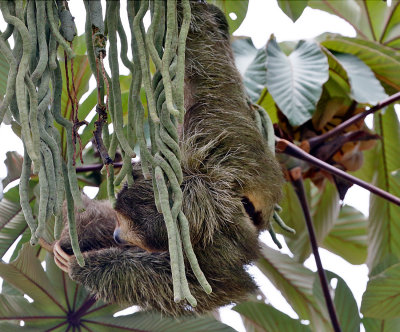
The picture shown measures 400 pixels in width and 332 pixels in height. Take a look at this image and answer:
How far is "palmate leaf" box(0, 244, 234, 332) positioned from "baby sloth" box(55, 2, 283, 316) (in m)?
0.28

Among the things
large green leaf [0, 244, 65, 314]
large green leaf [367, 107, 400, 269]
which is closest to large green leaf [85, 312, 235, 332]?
large green leaf [0, 244, 65, 314]

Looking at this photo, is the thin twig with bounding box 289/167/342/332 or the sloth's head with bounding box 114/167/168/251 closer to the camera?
the sloth's head with bounding box 114/167/168/251

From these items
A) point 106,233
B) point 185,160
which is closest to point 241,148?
point 185,160

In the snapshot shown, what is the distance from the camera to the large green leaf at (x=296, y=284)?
5.67ft

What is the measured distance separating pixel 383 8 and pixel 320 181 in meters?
0.68

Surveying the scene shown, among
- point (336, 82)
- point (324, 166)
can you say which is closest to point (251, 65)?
point (336, 82)

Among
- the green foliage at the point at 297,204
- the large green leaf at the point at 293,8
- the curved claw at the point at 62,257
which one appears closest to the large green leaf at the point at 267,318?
the green foliage at the point at 297,204

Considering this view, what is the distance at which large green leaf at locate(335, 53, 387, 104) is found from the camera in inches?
63.7

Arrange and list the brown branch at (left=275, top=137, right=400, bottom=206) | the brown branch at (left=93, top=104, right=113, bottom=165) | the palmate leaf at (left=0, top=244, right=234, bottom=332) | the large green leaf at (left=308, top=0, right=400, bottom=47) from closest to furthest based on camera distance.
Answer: the brown branch at (left=93, top=104, right=113, bottom=165)
the brown branch at (left=275, top=137, right=400, bottom=206)
the palmate leaf at (left=0, top=244, right=234, bottom=332)
the large green leaf at (left=308, top=0, right=400, bottom=47)

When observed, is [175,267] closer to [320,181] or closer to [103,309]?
[103,309]

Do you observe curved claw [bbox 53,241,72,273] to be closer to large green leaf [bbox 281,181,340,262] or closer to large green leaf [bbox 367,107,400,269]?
large green leaf [bbox 281,181,340,262]

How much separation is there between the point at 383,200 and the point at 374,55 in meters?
0.43

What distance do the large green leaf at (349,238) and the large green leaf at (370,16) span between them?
24.0 inches

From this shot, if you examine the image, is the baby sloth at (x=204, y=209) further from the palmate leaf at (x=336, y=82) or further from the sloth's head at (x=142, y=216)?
the palmate leaf at (x=336, y=82)
